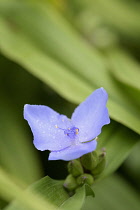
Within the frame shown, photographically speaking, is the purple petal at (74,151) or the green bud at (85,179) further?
the green bud at (85,179)

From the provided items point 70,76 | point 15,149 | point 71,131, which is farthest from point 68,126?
point 15,149

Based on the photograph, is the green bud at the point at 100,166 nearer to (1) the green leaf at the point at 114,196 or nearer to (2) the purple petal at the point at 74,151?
(2) the purple petal at the point at 74,151

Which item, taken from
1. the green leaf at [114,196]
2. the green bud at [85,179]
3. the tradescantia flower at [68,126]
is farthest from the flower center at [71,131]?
the green leaf at [114,196]

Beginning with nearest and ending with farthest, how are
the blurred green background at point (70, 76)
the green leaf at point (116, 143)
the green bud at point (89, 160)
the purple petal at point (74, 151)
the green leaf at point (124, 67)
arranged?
the purple petal at point (74, 151) < the green bud at point (89, 160) < the green leaf at point (116, 143) < the blurred green background at point (70, 76) < the green leaf at point (124, 67)

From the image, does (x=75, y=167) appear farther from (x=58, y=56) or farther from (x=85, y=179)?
(x=58, y=56)

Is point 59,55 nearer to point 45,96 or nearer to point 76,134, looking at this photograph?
point 45,96
